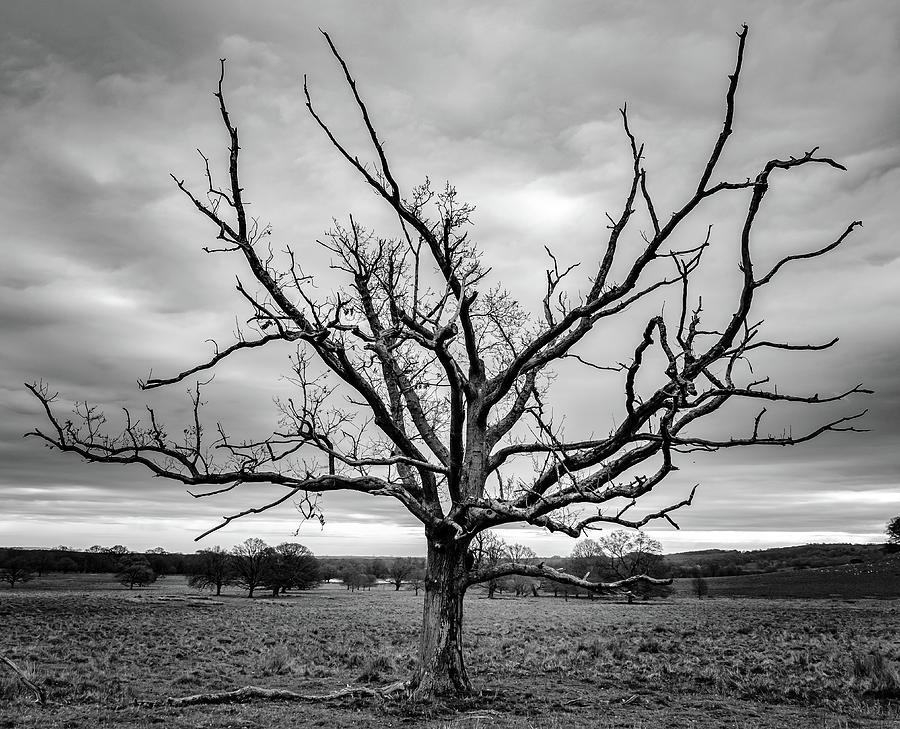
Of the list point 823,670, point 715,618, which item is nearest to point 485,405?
point 823,670

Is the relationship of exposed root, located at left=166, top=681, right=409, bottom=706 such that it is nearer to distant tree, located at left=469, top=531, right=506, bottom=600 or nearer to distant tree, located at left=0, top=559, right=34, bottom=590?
distant tree, located at left=469, top=531, right=506, bottom=600

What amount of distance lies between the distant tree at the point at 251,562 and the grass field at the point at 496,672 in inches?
1972

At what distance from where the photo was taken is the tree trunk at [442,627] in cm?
1101

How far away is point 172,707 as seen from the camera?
11.4m

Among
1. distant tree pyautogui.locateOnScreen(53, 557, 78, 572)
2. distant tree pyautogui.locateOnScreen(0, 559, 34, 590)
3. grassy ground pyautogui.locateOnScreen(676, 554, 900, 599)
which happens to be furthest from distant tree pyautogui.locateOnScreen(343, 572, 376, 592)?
grassy ground pyautogui.locateOnScreen(676, 554, 900, 599)

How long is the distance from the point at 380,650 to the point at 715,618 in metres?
25.3

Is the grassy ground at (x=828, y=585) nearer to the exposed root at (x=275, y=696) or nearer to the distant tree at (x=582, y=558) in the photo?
the distant tree at (x=582, y=558)

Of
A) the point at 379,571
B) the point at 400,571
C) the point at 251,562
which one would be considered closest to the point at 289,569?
the point at 251,562

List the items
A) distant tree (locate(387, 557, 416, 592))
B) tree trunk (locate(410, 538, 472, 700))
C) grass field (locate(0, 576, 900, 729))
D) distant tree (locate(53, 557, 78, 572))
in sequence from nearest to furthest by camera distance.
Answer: grass field (locate(0, 576, 900, 729)) → tree trunk (locate(410, 538, 472, 700)) → distant tree (locate(53, 557, 78, 572)) → distant tree (locate(387, 557, 416, 592))

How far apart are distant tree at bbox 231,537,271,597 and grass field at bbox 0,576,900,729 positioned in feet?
164

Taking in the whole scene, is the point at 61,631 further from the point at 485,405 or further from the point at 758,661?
the point at 758,661

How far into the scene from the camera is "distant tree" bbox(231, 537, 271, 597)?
84.0 m

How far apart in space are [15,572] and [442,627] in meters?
98.3

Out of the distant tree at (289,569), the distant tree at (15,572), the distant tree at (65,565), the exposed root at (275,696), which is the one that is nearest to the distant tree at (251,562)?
the distant tree at (289,569)
